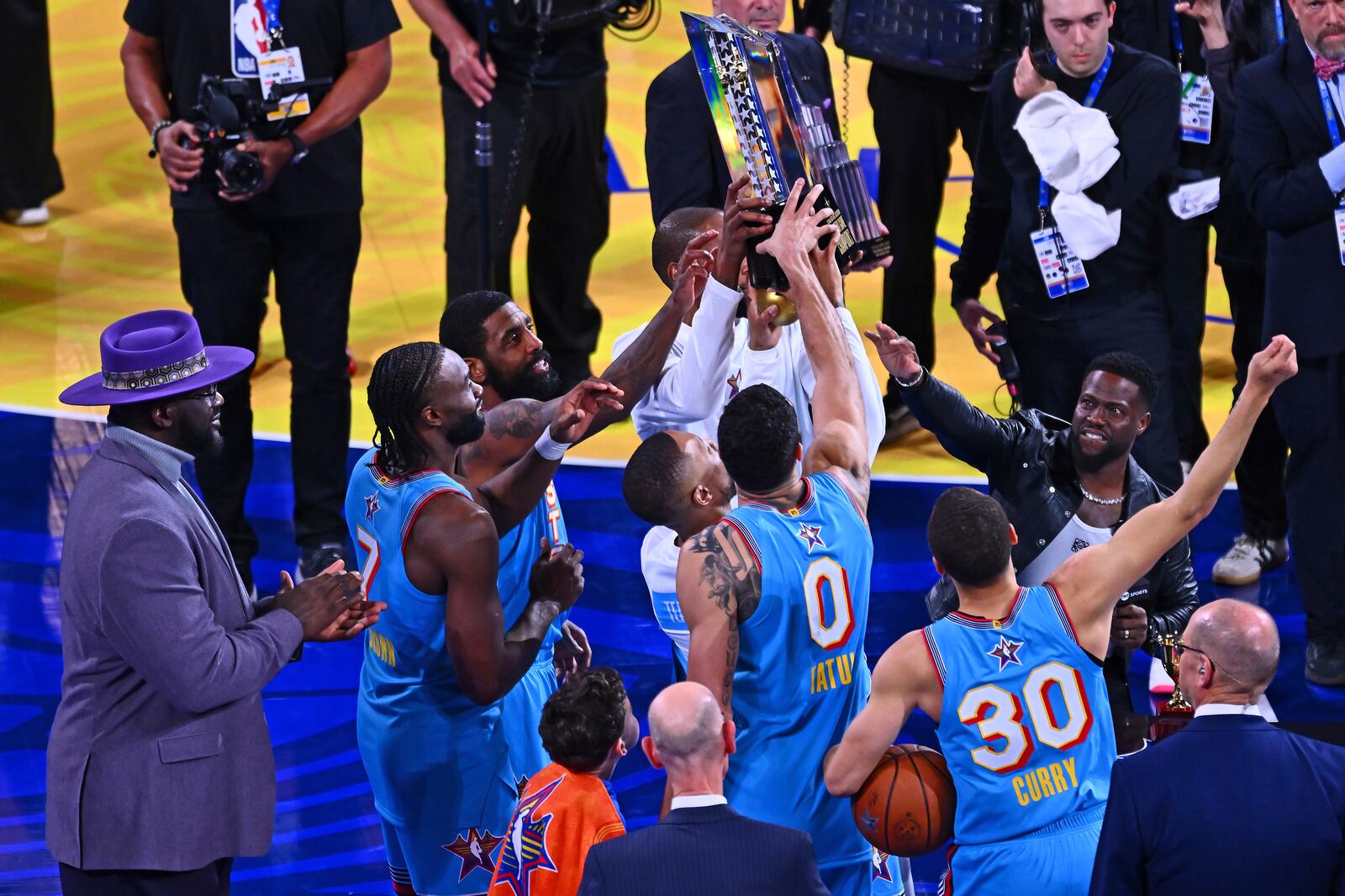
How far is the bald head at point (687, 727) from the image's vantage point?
360 cm

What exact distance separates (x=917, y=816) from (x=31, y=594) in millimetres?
4762

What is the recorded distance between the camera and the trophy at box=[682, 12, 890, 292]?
5.00 m

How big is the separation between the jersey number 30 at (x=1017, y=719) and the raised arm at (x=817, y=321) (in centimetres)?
84

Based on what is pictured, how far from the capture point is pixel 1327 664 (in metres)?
6.56

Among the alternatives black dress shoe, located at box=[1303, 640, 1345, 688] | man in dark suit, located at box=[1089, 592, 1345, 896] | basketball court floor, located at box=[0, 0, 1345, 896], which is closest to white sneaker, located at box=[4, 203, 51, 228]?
basketball court floor, located at box=[0, 0, 1345, 896]

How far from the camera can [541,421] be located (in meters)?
5.16

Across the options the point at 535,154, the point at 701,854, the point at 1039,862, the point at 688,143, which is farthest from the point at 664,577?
the point at 535,154

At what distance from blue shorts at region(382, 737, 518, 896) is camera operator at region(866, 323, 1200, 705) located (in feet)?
5.17

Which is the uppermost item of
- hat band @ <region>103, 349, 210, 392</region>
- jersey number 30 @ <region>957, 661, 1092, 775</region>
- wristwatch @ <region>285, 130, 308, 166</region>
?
hat band @ <region>103, 349, 210, 392</region>

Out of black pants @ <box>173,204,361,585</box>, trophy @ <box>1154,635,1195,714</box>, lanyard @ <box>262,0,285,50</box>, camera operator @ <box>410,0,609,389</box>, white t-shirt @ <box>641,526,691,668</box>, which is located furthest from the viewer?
camera operator @ <box>410,0,609,389</box>

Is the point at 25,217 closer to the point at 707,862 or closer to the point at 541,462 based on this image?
the point at 541,462

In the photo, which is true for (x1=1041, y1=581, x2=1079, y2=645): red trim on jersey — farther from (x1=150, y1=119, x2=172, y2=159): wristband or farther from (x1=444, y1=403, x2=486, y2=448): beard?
(x1=150, y1=119, x2=172, y2=159): wristband

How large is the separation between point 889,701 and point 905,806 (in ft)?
0.85

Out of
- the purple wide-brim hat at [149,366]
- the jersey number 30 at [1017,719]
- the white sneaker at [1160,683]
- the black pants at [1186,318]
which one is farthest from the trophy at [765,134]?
the black pants at [1186,318]
